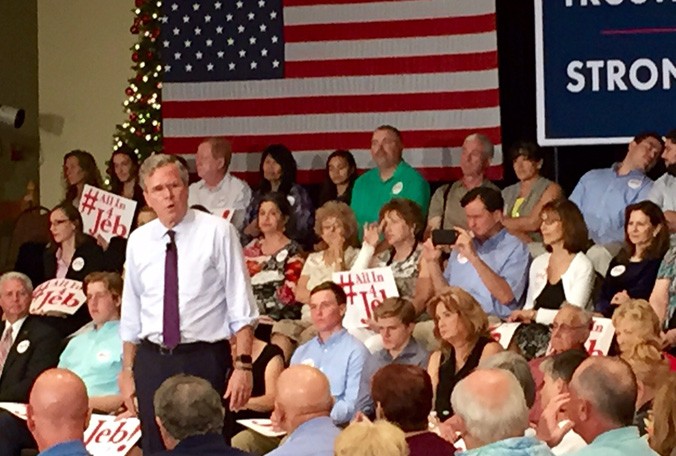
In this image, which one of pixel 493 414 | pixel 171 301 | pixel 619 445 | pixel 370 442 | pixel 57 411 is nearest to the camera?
pixel 370 442

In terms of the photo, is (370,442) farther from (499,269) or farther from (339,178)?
(339,178)

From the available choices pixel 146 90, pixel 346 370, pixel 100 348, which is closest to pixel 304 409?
pixel 346 370

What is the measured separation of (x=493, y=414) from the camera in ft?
13.6

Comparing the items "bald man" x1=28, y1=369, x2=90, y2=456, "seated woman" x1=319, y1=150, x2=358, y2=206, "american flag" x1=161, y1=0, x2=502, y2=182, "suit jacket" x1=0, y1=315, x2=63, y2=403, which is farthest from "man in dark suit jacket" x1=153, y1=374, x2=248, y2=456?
"american flag" x1=161, y1=0, x2=502, y2=182

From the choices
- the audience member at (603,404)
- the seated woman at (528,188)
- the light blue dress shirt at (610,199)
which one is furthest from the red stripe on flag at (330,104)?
the audience member at (603,404)

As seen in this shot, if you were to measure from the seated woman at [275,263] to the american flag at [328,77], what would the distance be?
1.55m

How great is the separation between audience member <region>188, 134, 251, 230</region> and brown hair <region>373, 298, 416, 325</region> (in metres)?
2.37

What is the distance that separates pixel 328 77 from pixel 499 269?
9.44 ft

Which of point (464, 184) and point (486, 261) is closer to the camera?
point (486, 261)

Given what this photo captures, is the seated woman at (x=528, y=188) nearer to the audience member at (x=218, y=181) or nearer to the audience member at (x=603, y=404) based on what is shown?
the audience member at (x=218, y=181)

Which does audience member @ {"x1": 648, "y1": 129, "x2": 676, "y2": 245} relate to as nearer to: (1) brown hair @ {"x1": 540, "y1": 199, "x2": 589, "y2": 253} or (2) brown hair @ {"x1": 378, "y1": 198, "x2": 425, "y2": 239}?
(1) brown hair @ {"x1": 540, "y1": 199, "x2": 589, "y2": 253}

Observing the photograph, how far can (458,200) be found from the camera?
355 inches

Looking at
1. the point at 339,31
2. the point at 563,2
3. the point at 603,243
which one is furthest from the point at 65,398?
the point at 339,31

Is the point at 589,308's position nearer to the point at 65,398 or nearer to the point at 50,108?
the point at 65,398
